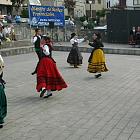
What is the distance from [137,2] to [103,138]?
112ft

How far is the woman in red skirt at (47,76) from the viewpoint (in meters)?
10.0

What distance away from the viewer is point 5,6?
198ft

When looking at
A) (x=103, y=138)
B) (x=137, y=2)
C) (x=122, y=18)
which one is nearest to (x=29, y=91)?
(x=103, y=138)

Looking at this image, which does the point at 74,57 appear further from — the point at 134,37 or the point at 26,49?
the point at 134,37

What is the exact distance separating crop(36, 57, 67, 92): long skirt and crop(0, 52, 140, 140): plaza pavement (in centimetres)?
32

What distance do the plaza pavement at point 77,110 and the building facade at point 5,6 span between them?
4491cm

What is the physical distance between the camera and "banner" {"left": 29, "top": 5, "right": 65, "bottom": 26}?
28.3 meters

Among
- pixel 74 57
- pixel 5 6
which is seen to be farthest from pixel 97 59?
pixel 5 6

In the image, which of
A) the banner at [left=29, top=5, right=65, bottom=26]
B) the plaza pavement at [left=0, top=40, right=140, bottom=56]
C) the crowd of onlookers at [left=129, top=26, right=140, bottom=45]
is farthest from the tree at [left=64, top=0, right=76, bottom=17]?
the plaza pavement at [left=0, top=40, right=140, bottom=56]

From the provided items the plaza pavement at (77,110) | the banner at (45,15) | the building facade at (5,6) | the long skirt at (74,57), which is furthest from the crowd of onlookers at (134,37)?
the building facade at (5,6)

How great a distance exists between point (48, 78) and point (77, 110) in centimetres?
145

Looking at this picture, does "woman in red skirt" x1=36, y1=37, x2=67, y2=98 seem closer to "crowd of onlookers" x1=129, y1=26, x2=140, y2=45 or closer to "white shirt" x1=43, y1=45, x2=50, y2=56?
"white shirt" x1=43, y1=45, x2=50, y2=56

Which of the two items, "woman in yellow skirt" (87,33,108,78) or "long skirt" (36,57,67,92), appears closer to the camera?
"long skirt" (36,57,67,92)

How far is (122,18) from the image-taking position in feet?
101
